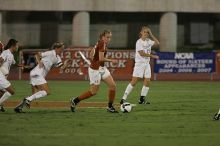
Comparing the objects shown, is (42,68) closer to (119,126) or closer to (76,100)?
(76,100)

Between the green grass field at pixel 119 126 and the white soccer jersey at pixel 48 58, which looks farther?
the white soccer jersey at pixel 48 58

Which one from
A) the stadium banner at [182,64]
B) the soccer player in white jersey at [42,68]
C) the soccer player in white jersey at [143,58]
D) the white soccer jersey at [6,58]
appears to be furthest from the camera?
the stadium banner at [182,64]

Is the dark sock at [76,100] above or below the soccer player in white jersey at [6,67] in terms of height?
below

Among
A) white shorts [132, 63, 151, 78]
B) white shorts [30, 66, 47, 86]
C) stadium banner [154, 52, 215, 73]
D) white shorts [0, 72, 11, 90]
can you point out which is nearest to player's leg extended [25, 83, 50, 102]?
white shorts [30, 66, 47, 86]

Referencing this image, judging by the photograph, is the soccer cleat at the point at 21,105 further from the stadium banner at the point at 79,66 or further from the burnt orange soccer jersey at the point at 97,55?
the stadium banner at the point at 79,66

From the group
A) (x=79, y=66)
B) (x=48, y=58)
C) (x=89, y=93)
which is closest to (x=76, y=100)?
(x=89, y=93)

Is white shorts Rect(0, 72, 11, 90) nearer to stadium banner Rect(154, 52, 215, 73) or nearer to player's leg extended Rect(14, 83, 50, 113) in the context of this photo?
player's leg extended Rect(14, 83, 50, 113)

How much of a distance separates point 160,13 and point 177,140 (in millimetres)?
35671

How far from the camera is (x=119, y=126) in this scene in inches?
546

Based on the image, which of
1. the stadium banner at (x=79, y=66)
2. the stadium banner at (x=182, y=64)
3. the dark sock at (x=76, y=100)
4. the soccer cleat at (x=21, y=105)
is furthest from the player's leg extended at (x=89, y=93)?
the stadium banner at (x=182, y=64)

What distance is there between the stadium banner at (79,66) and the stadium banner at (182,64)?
4.87 feet

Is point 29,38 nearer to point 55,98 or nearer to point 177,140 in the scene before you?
point 55,98

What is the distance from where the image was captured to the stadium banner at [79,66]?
110 feet

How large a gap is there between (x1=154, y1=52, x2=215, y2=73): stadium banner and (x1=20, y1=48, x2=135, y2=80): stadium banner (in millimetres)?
1485
